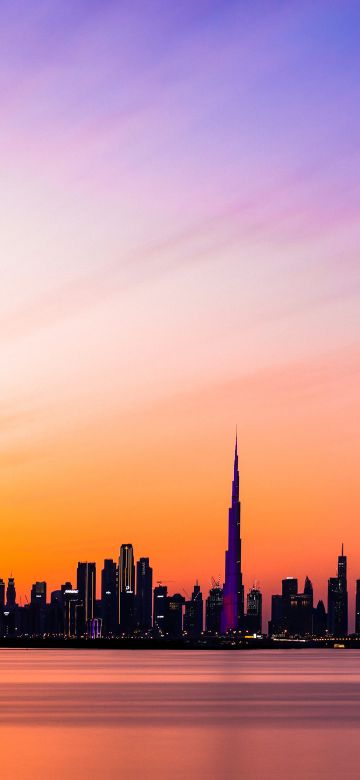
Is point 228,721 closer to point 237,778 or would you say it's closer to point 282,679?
point 237,778

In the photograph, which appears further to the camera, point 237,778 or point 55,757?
point 55,757

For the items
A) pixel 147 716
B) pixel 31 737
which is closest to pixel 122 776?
pixel 31 737

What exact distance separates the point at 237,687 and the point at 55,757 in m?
97.9

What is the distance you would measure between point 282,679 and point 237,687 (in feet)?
107

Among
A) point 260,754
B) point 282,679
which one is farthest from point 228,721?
point 282,679

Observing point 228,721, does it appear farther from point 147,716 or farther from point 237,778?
point 237,778

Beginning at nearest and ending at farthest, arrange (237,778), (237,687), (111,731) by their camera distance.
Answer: (237,778) < (111,731) < (237,687)

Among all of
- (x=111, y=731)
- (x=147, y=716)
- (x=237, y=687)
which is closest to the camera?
(x=111, y=731)

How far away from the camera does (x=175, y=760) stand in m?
61.0

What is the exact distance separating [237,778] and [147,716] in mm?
46245

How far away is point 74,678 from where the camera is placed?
196375 millimetres

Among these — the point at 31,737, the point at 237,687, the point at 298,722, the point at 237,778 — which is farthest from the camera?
the point at 237,687

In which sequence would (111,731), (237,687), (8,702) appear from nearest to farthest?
(111,731), (8,702), (237,687)

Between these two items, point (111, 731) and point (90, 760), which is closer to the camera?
point (90, 760)
